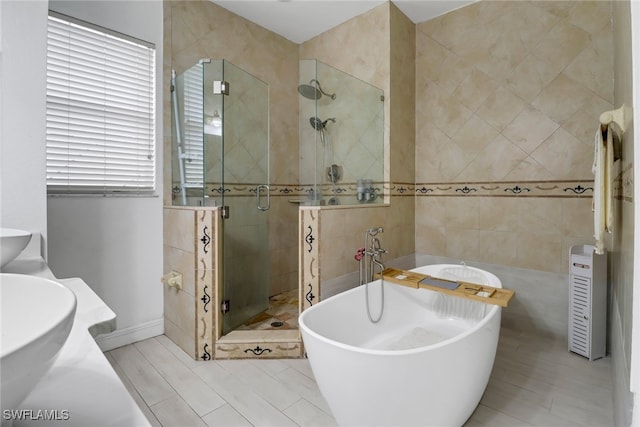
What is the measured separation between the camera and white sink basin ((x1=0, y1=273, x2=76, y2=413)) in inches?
13.0

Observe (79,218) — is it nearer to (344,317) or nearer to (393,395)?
(344,317)

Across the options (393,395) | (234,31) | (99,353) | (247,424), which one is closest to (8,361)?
(99,353)

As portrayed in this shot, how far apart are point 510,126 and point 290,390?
8.67 feet

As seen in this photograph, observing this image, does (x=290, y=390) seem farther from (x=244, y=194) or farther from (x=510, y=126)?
(x=510, y=126)

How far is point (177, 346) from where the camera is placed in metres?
2.43

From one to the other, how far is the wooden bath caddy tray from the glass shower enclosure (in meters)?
1.08

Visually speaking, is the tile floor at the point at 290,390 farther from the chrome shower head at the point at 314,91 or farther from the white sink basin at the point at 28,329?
the chrome shower head at the point at 314,91

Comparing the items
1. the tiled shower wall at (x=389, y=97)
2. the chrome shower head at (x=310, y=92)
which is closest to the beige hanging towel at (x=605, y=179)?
the tiled shower wall at (x=389, y=97)

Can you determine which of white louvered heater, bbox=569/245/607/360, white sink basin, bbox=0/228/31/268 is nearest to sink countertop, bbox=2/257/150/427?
white sink basin, bbox=0/228/31/268

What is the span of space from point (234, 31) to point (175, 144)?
1.30 m

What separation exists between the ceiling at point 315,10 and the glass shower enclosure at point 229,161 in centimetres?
87

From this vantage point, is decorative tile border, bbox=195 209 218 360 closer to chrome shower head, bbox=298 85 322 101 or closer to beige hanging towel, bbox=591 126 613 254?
chrome shower head, bbox=298 85 322 101

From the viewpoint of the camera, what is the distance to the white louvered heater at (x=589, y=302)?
2186 mm

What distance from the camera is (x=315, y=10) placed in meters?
2.97
